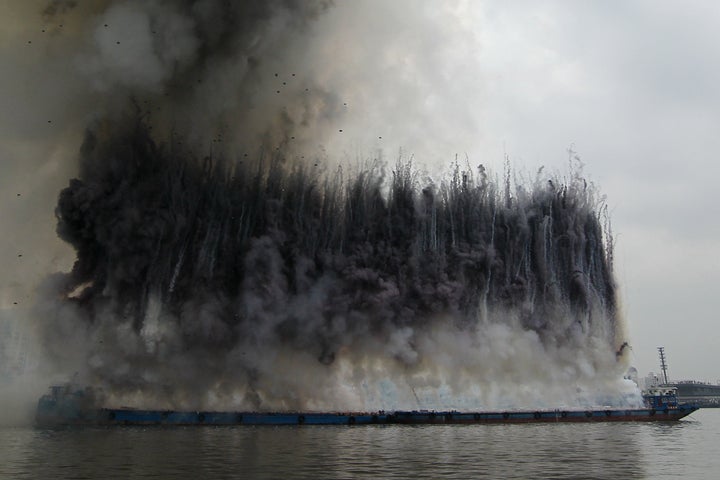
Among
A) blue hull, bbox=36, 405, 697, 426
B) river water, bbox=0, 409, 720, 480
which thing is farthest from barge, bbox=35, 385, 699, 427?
river water, bbox=0, 409, 720, 480

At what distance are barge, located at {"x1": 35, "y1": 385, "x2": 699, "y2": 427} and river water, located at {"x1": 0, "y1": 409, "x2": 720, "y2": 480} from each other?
1351 centimetres

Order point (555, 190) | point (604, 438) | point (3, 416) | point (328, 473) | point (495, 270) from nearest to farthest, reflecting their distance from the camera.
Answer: point (328, 473)
point (604, 438)
point (3, 416)
point (495, 270)
point (555, 190)

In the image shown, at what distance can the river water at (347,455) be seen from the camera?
4341 cm

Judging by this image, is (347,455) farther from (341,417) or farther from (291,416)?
(341,417)

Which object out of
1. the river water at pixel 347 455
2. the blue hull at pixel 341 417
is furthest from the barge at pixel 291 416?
the river water at pixel 347 455

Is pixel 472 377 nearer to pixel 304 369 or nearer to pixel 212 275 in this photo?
pixel 304 369

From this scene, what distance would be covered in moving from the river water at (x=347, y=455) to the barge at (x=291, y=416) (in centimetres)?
1351

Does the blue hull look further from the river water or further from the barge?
the river water

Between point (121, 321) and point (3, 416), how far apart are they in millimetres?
23278

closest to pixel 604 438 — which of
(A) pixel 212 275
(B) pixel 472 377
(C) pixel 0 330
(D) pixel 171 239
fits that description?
(B) pixel 472 377

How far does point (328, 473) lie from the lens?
4303 centimetres

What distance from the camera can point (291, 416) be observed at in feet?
333

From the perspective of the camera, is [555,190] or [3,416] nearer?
[3,416]

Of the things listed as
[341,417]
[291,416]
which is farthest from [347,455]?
[341,417]
